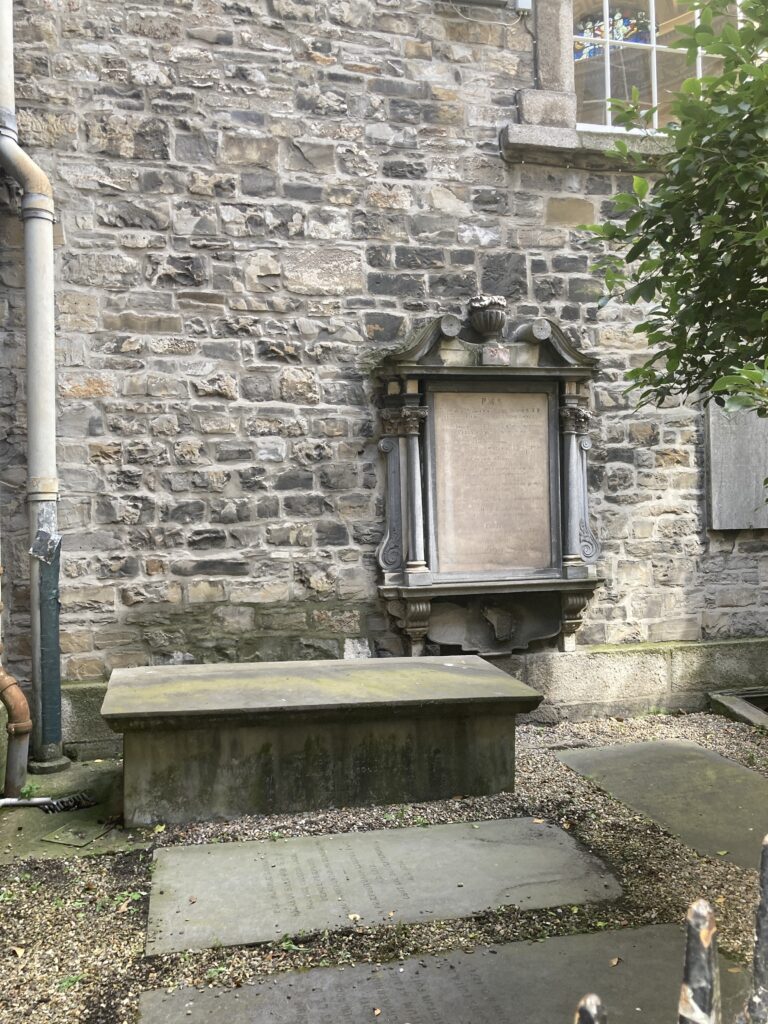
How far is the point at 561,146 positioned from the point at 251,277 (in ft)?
6.99

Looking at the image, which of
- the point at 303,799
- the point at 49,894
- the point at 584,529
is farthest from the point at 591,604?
the point at 49,894

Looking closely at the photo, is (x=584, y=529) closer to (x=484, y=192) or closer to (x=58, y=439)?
(x=484, y=192)

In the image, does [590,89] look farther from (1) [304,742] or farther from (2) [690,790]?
(1) [304,742]

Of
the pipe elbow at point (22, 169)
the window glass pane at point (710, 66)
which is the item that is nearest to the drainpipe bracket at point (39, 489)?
the pipe elbow at point (22, 169)

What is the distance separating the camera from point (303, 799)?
3.46m

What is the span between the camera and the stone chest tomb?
481cm

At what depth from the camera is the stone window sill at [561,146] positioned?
5.05m

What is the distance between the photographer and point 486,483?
5.01 metres

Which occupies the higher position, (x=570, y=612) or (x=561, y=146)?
(x=561, y=146)

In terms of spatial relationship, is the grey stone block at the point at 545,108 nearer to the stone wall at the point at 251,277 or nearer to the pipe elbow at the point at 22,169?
the stone wall at the point at 251,277

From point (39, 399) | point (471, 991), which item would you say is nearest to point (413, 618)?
point (39, 399)

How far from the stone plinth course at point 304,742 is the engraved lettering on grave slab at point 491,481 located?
1.30 m

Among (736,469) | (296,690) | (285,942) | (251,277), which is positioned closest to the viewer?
(285,942)

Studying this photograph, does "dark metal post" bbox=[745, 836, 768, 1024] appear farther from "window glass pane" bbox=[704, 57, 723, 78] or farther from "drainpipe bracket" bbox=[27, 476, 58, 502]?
"window glass pane" bbox=[704, 57, 723, 78]
